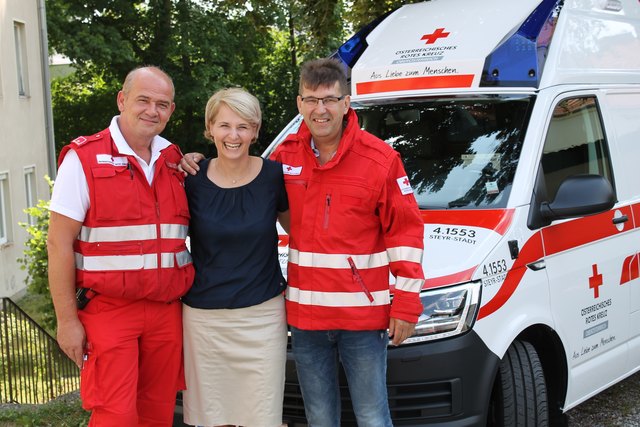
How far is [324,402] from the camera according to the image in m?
3.29

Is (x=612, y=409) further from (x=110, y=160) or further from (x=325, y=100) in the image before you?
(x=110, y=160)

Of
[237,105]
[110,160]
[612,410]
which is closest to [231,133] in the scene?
[237,105]

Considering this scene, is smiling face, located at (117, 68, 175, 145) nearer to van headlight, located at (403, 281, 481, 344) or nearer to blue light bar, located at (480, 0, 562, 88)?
van headlight, located at (403, 281, 481, 344)

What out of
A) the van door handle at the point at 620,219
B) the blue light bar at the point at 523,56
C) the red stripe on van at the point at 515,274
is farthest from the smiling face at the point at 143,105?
the van door handle at the point at 620,219

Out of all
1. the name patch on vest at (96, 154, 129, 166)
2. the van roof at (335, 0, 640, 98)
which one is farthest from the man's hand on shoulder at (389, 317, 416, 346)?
the van roof at (335, 0, 640, 98)

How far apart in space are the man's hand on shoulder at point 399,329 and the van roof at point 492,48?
69.1 inches

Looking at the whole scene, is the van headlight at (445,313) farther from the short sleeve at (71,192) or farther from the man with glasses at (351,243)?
the short sleeve at (71,192)

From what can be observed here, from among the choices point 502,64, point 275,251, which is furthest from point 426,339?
point 502,64

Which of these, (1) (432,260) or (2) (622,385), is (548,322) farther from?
(2) (622,385)

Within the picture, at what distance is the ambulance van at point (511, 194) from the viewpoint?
343cm

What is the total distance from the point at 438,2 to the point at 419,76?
2.64 ft

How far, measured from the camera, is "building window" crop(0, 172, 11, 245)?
564 inches

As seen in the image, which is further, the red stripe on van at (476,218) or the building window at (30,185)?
the building window at (30,185)

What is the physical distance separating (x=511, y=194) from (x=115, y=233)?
1.87 metres
